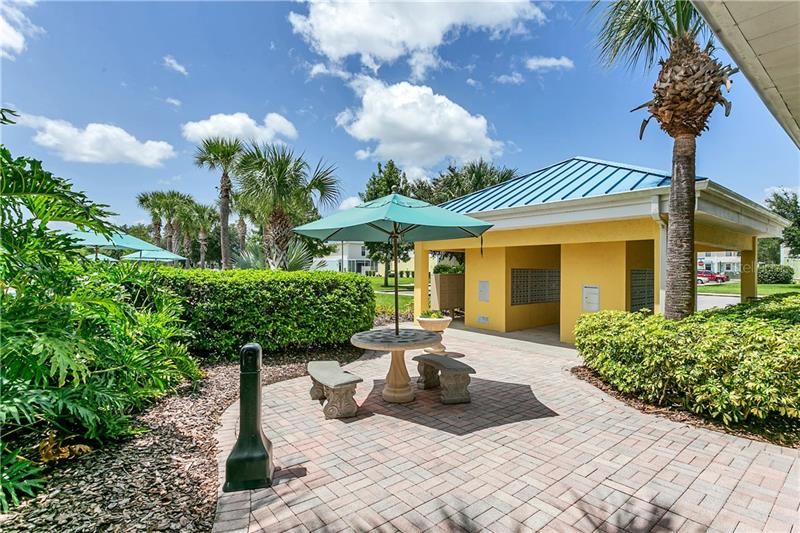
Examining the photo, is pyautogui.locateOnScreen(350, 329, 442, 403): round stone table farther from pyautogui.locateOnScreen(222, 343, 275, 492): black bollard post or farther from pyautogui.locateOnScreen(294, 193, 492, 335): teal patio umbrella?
pyautogui.locateOnScreen(222, 343, 275, 492): black bollard post

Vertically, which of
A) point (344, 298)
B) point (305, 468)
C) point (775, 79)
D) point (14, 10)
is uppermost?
point (14, 10)

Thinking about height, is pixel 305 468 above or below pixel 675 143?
below

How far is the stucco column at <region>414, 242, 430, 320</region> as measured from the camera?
13.0 m

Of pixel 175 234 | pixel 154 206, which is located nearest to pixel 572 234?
pixel 175 234

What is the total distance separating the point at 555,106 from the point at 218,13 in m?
10.9

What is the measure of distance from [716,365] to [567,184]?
6542mm

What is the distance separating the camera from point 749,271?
14.7 m

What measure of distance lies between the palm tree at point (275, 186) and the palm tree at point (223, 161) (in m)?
3.58

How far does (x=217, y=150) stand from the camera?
17203mm

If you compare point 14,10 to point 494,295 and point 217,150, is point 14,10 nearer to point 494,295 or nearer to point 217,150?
point 494,295

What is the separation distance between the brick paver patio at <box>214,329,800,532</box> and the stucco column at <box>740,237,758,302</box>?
46.2 feet

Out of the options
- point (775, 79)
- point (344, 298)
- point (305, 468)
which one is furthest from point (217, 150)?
point (775, 79)

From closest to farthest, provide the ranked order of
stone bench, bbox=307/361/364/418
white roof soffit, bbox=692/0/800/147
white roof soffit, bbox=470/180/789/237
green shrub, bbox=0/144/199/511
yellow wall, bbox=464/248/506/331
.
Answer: white roof soffit, bbox=692/0/800/147, green shrub, bbox=0/144/199/511, stone bench, bbox=307/361/364/418, white roof soffit, bbox=470/180/789/237, yellow wall, bbox=464/248/506/331

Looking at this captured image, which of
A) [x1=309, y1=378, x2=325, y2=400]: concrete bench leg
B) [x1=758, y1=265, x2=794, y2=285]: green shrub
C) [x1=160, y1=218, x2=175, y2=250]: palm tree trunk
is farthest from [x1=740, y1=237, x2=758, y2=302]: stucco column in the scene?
[x1=160, y1=218, x2=175, y2=250]: palm tree trunk
